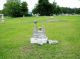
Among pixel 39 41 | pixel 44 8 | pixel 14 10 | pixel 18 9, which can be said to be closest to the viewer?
pixel 39 41

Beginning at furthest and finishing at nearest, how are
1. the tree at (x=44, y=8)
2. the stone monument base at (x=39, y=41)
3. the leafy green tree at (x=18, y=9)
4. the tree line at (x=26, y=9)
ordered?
the tree at (x=44, y=8) → the tree line at (x=26, y=9) → the leafy green tree at (x=18, y=9) → the stone monument base at (x=39, y=41)

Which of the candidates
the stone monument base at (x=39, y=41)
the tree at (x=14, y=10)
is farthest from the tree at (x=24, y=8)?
the stone monument base at (x=39, y=41)

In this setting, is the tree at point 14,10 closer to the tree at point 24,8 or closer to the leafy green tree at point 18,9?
the leafy green tree at point 18,9

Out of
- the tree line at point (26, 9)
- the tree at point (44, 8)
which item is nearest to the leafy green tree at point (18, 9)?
the tree line at point (26, 9)

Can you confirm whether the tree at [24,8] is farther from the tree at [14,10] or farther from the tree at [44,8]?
the tree at [44,8]

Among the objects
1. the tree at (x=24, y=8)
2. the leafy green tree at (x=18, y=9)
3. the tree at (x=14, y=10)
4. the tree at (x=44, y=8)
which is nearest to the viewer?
the tree at (x=14, y=10)

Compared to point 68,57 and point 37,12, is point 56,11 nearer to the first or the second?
point 37,12

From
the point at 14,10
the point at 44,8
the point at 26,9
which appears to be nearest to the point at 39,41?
the point at 14,10

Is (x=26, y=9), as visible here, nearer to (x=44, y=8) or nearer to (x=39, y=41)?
(x=44, y=8)

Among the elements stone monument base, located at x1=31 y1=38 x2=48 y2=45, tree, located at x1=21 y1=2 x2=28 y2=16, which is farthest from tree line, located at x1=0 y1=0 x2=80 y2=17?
stone monument base, located at x1=31 y1=38 x2=48 y2=45

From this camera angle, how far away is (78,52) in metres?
12.7

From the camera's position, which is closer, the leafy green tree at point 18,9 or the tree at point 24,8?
the leafy green tree at point 18,9

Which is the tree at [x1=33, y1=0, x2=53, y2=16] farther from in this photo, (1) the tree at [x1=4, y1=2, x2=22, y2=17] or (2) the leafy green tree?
(1) the tree at [x1=4, y1=2, x2=22, y2=17]

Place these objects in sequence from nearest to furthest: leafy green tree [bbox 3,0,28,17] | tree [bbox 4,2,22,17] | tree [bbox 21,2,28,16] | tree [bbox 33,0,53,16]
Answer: tree [bbox 4,2,22,17] < leafy green tree [bbox 3,0,28,17] < tree [bbox 21,2,28,16] < tree [bbox 33,0,53,16]
